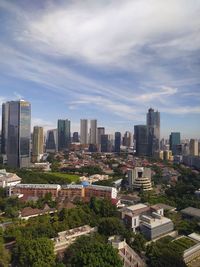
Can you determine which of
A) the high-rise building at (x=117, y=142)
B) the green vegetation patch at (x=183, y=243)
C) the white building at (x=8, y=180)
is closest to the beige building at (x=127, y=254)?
the green vegetation patch at (x=183, y=243)

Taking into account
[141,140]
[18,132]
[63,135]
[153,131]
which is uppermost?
[153,131]

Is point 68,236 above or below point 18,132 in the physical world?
below

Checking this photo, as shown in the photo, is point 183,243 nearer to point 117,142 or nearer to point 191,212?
point 191,212

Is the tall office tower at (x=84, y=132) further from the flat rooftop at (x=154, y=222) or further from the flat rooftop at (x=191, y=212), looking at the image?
the flat rooftop at (x=154, y=222)

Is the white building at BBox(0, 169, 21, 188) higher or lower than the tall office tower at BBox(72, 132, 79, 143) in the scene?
lower

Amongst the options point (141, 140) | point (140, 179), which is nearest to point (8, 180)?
point (140, 179)

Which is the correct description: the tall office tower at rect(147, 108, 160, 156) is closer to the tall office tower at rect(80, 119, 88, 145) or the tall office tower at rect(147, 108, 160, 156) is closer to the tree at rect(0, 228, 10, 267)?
the tall office tower at rect(80, 119, 88, 145)

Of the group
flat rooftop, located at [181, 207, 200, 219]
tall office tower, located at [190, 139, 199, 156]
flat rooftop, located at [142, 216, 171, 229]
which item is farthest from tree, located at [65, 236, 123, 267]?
tall office tower, located at [190, 139, 199, 156]
